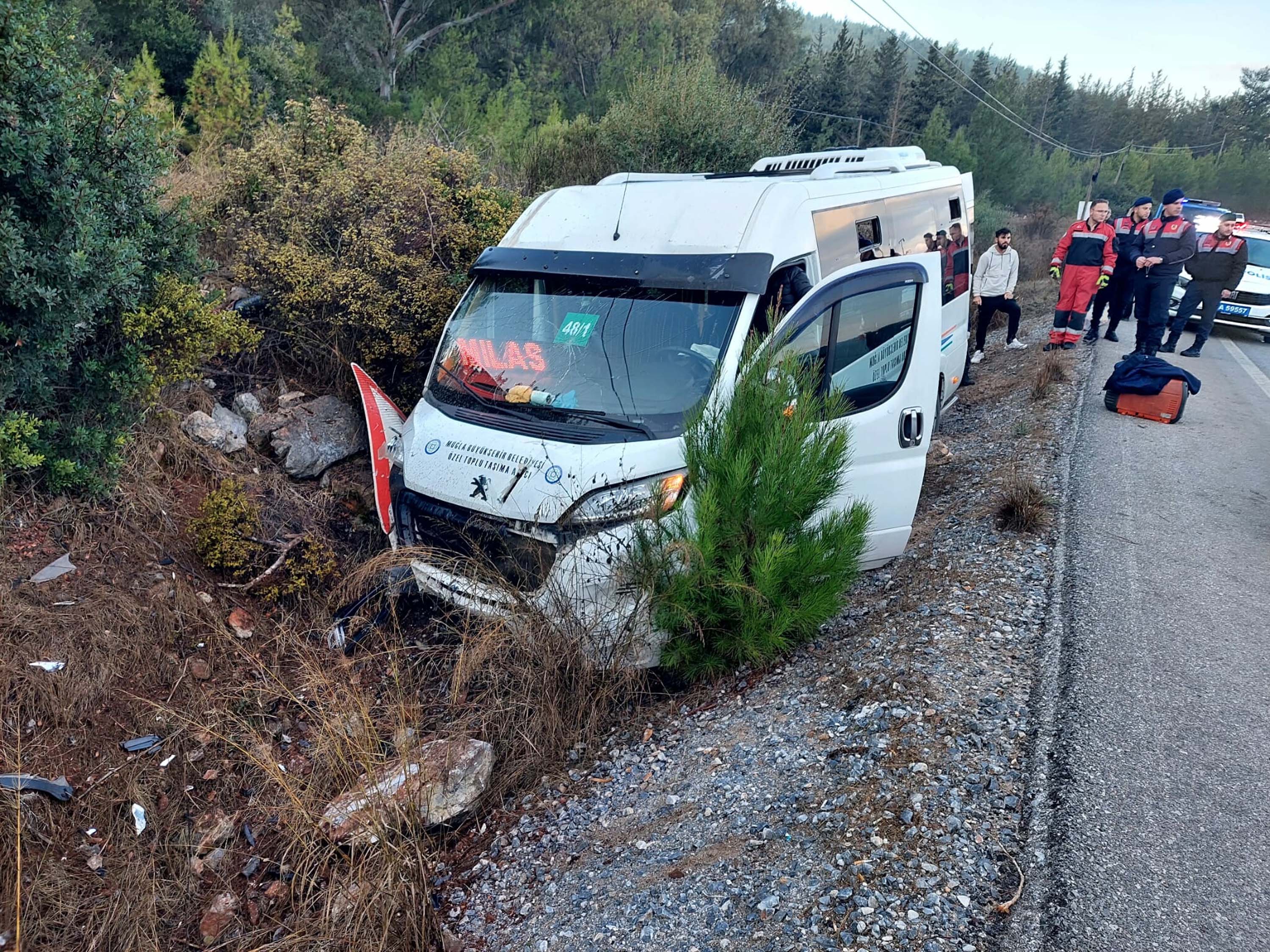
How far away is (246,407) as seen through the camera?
21.7 ft

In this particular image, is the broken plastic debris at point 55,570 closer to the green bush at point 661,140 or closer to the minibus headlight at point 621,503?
the minibus headlight at point 621,503

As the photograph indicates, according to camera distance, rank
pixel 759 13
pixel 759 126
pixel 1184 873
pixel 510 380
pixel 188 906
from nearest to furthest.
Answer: pixel 1184 873 < pixel 188 906 < pixel 510 380 < pixel 759 126 < pixel 759 13

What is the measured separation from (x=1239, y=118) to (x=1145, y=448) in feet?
260

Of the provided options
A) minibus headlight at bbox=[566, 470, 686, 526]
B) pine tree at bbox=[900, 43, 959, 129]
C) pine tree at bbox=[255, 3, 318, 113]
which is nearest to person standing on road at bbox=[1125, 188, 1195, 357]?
minibus headlight at bbox=[566, 470, 686, 526]

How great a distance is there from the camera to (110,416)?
5324 mm

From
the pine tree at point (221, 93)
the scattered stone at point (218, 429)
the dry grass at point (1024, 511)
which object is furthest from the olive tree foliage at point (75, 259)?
the pine tree at point (221, 93)

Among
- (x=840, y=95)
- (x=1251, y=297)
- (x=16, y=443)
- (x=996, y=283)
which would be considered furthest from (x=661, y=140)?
(x=840, y=95)

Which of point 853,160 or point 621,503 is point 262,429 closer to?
point 621,503

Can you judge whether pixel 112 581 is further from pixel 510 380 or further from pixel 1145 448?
pixel 1145 448

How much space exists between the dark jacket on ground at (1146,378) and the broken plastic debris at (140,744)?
8.99 meters

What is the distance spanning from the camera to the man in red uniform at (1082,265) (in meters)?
9.71

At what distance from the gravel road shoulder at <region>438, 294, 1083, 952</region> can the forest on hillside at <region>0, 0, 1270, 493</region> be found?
374cm

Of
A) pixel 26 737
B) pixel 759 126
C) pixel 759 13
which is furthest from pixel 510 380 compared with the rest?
pixel 759 13

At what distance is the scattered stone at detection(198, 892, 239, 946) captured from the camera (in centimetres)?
316
